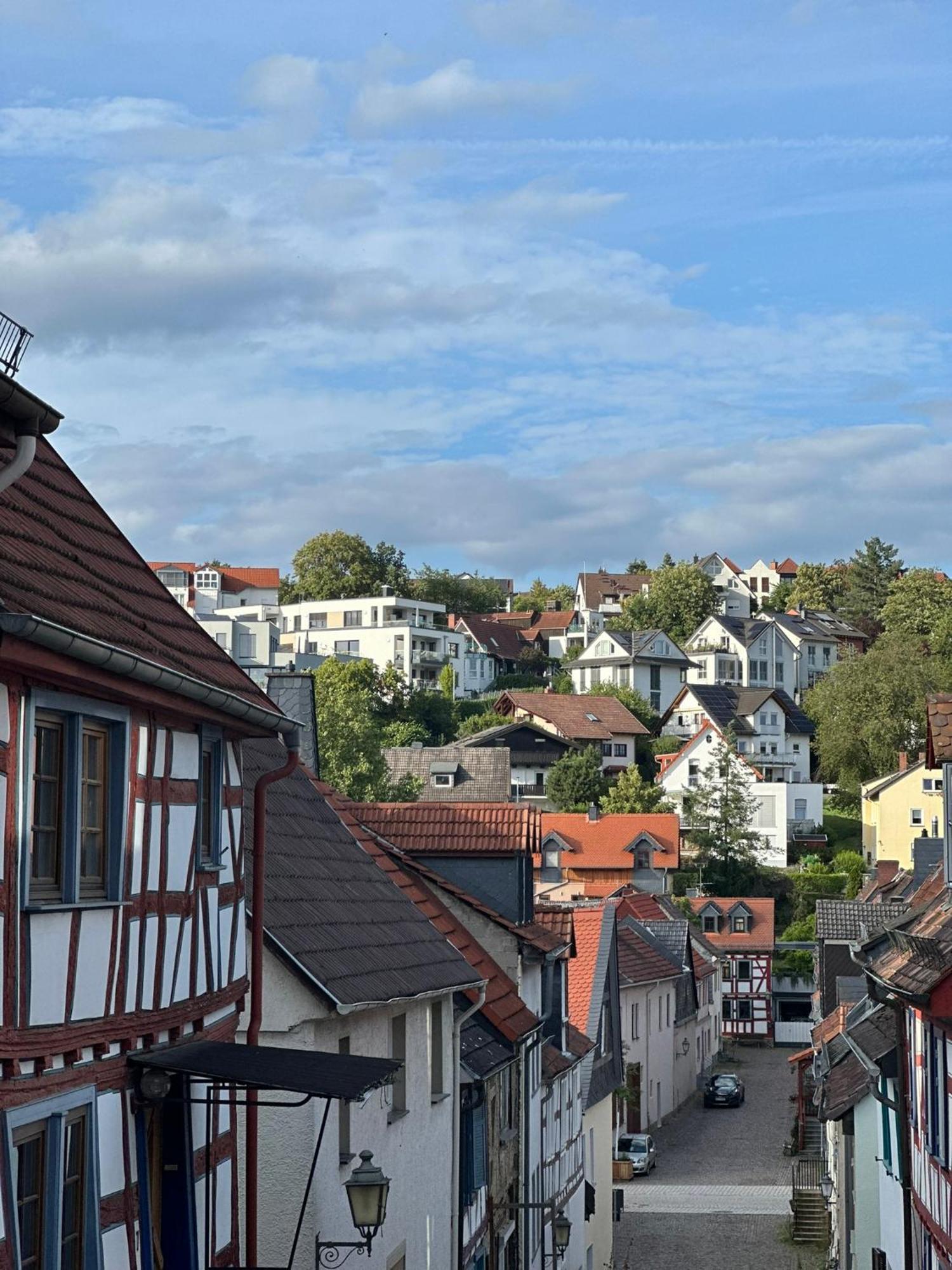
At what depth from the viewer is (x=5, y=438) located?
9.78 m

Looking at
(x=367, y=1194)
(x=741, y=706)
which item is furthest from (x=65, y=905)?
(x=741, y=706)

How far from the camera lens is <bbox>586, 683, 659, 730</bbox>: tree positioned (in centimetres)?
12706

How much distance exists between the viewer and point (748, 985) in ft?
267

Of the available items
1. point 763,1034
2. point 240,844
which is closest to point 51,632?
point 240,844

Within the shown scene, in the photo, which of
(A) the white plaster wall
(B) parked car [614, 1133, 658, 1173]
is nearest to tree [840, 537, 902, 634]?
(B) parked car [614, 1133, 658, 1173]

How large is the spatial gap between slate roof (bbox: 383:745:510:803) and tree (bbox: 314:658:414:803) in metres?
2.07

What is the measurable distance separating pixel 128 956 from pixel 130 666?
6.27 ft

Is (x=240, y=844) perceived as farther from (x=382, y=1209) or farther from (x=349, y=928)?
(x=349, y=928)

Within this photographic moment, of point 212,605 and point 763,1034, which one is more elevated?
point 212,605

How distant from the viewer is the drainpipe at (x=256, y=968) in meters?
13.2

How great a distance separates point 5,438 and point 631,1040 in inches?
1923

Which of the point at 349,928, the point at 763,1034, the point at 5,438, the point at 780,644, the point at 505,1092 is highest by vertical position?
the point at 780,644

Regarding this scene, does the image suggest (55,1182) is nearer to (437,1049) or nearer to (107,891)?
(107,891)

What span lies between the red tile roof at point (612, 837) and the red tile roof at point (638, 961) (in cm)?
2604
